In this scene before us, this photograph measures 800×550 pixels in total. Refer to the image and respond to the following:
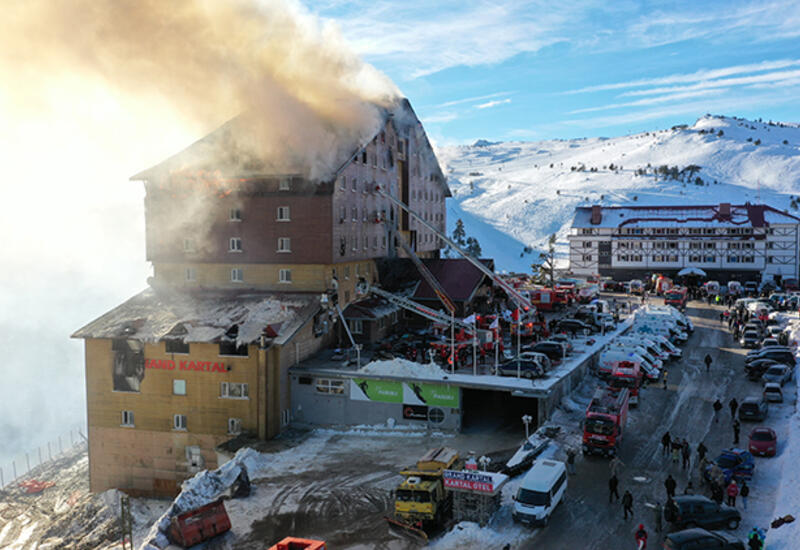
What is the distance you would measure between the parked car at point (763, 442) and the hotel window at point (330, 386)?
20.9 metres

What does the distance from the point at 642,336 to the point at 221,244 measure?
3151 cm

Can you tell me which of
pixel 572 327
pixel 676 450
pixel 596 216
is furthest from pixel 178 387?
pixel 596 216

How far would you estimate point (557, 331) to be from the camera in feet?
172

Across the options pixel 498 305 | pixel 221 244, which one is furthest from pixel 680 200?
pixel 221 244

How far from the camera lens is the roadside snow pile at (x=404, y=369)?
120 feet

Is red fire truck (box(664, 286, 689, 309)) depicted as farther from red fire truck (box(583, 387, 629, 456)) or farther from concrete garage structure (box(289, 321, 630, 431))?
red fire truck (box(583, 387, 629, 456))

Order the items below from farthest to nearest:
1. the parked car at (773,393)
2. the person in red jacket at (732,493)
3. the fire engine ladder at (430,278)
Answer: the fire engine ladder at (430,278), the parked car at (773,393), the person in red jacket at (732,493)

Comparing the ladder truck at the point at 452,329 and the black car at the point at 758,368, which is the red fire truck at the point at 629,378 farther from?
the black car at the point at 758,368

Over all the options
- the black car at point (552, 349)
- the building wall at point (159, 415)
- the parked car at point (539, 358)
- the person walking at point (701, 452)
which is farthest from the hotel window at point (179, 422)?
the person walking at point (701, 452)

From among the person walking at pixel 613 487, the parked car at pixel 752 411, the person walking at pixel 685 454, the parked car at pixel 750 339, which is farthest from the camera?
the parked car at pixel 750 339

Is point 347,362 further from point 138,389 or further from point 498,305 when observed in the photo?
point 498,305

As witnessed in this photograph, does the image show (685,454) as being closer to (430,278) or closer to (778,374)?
(778,374)

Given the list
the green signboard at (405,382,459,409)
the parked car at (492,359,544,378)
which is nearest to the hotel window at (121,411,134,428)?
the green signboard at (405,382,459,409)

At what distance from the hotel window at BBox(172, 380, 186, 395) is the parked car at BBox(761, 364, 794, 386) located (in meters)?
35.2
